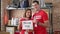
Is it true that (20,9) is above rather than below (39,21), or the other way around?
above

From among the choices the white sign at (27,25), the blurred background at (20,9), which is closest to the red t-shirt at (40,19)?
the white sign at (27,25)

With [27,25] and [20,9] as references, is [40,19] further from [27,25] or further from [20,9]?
[20,9]

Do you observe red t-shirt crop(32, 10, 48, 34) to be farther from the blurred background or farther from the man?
the blurred background

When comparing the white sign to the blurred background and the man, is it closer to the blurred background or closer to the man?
the man

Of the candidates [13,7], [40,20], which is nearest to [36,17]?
[40,20]

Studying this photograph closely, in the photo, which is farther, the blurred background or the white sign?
the blurred background

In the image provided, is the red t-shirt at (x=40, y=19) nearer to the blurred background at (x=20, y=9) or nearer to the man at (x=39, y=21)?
the man at (x=39, y=21)

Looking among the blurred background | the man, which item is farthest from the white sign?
the blurred background

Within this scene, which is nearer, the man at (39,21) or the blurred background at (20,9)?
the man at (39,21)

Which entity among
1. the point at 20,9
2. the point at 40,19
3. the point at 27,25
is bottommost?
the point at 27,25

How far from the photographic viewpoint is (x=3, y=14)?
496 cm

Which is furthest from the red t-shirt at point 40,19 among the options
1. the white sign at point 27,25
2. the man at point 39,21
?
the white sign at point 27,25

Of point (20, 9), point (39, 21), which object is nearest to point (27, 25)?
point (39, 21)

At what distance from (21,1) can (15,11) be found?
1.41 ft
